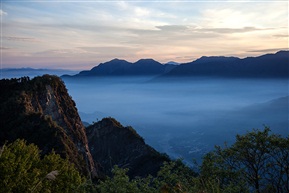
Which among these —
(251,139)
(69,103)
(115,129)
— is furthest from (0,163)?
(115,129)

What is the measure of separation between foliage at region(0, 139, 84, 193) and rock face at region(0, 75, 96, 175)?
38.0 feet

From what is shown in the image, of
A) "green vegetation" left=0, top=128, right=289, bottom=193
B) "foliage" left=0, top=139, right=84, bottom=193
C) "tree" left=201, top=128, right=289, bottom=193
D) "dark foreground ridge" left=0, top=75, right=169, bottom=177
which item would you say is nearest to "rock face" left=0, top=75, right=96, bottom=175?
"dark foreground ridge" left=0, top=75, right=169, bottom=177

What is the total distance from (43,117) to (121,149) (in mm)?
43592

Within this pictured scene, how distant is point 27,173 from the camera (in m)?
22.3

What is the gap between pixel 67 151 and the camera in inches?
1698

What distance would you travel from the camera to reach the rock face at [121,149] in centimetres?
7681

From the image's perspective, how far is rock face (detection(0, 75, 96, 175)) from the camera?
143 ft

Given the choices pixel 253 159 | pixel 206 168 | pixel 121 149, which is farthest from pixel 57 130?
pixel 121 149

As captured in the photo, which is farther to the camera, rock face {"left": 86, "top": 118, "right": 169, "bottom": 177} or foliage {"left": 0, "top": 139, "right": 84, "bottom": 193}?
rock face {"left": 86, "top": 118, "right": 169, "bottom": 177}

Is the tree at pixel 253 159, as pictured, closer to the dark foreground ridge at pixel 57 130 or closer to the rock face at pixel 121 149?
the dark foreground ridge at pixel 57 130

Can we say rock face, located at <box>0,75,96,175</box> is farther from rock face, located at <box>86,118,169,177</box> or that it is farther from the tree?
rock face, located at <box>86,118,169,177</box>

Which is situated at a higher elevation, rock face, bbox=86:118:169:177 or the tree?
the tree

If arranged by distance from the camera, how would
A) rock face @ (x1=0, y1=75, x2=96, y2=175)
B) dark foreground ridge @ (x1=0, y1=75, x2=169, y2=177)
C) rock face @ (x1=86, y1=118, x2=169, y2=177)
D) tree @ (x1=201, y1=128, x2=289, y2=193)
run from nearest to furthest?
1. tree @ (x1=201, y1=128, x2=289, y2=193)
2. rock face @ (x1=0, y1=75, x2=96, y2=175)
3. dark foreground ridge @ (x1=0, y1=75, x2=169, y2=177)
4. rock face @ (x1=86, y1=118, x2=169, y2=177)

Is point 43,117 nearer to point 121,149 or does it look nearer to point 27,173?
point 27,173
